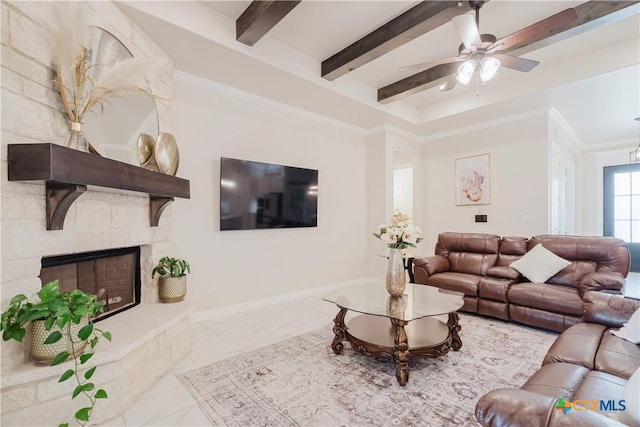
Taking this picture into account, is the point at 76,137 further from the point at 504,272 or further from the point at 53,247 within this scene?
the point at 504,272

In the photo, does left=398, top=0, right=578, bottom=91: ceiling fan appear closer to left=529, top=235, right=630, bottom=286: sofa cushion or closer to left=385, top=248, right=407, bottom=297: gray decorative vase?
left=385, top=248, right=407, bottom=297: gray decorative vase

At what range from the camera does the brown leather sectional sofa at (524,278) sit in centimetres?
288

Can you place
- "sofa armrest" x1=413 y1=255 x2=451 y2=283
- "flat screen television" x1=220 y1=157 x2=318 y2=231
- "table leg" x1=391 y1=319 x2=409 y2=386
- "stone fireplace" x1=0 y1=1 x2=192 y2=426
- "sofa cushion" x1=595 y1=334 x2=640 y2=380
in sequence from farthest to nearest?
"sofa armrest" x1=413 y1=255 x2=451 y2=283
"flat screen television" x1=220 y1=157 x2=318 y2=231
"table leg" x1=391 y1=319 x2=409 y2=386
"stone fireplace" x1=0 y1=1 x2=192 y2=426
"sofa cushion" x1=595 y1=334 x2=640 y2=380

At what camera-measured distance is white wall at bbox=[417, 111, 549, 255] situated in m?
4.38

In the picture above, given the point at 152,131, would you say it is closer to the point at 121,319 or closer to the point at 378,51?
the point at 121,319

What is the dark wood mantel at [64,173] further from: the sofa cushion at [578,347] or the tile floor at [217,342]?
the sofa cushion at [578,347]

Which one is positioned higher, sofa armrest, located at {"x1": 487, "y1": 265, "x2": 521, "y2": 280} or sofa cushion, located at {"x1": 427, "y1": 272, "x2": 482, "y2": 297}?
sofa armrest, located at {"x1": 487, "y1": 265, "x2": 521, "y2": 280}

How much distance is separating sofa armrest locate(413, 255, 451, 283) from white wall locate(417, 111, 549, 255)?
146 centimetres

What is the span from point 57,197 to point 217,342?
1.76 m

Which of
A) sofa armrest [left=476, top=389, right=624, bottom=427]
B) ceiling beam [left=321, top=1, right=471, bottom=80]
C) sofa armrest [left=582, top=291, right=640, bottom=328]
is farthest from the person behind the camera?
ceiling beam [left=321, top=1, right=471, bottom=80]

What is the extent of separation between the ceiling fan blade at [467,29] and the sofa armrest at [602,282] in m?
2.47

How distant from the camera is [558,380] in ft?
4.38

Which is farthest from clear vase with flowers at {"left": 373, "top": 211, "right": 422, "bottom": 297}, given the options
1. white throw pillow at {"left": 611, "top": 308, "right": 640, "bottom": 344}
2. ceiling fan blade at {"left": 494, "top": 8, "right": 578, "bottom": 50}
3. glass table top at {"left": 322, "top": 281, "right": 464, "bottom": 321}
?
ceiling fan blade at {"left": 494, "top": 8, "right": 578, "bottom": 50}

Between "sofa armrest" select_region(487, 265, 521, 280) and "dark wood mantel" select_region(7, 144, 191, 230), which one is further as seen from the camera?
"sofa armrest" select_region(487, 265, 521, 280)
